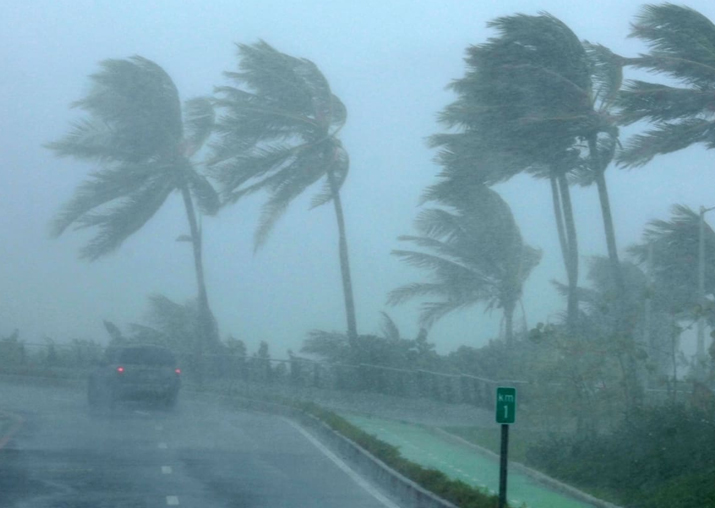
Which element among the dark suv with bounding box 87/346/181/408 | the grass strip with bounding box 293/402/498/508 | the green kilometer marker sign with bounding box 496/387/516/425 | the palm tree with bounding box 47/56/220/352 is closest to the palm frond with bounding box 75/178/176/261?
the palm tree with bounding box 47/56/220/352

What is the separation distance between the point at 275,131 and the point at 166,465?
64.9ft

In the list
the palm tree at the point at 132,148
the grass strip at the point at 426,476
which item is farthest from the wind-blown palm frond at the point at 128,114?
the grass strip at the point at 426,476

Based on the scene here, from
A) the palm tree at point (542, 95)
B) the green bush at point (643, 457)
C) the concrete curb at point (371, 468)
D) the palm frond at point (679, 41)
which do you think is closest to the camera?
the concrete curb at point (371, 468)

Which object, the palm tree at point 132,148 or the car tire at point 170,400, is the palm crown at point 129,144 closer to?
the palm tree at point 132,148

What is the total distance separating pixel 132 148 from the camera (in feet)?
120

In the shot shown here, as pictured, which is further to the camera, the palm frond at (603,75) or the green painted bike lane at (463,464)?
the palm frond at (603,75)

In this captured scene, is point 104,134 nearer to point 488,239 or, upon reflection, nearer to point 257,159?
point 257,159

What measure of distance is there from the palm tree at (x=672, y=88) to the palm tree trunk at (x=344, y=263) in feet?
45.4

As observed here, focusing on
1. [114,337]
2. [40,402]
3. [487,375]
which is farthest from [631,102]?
[114,337]

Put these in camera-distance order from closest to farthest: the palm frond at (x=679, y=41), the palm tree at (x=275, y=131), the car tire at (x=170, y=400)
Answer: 1. the palm frond at (x=679, y=41)
2. the car tire at (x=170, y=400)
3. the palm tree at (x=275, y=131)

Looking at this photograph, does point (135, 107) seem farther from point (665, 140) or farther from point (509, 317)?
point (665, 140)

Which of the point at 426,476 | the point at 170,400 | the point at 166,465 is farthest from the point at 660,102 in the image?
the point at 170,400

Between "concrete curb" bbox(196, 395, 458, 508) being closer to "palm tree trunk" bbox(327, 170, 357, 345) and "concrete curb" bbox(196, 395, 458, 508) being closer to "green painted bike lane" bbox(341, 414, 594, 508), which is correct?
"green painted bike lane" bbox(341, 414, 594, 508)

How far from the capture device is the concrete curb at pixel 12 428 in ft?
58.7
